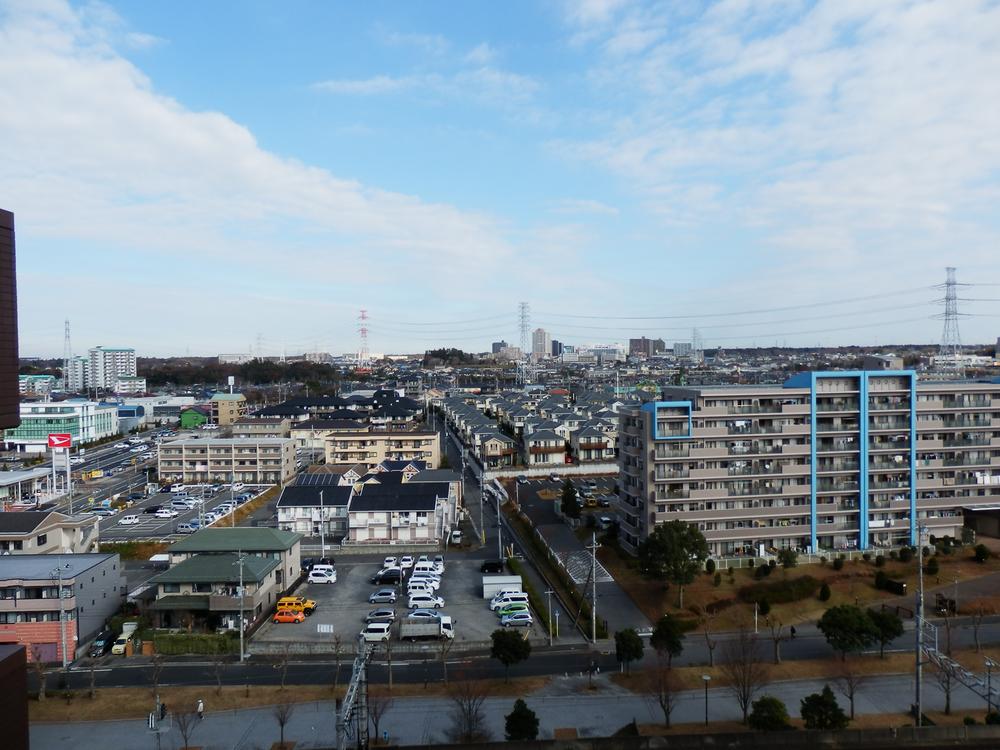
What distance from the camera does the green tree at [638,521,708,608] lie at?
11.0 m

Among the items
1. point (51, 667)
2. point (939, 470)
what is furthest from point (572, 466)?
point (51, 667)

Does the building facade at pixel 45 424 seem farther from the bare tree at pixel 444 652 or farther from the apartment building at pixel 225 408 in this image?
the bare tree at pixel 444 652

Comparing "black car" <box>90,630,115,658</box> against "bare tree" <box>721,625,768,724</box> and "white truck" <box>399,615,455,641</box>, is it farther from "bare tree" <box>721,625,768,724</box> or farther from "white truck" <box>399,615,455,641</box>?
"bare tree" <box>721,625,768,724</box>

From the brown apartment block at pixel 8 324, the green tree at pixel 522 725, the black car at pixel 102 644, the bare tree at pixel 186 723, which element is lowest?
the black car at pixel 102 644

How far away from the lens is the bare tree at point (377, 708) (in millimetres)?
7121

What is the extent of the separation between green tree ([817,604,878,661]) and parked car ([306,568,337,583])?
27.6 ft

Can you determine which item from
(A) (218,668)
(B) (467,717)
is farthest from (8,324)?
(B) (467,717)

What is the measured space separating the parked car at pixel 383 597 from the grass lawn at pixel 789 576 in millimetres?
4015

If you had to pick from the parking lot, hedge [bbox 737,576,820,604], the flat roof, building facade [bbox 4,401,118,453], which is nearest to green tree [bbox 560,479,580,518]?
the parking lot

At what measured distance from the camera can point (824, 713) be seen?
691 centimetres

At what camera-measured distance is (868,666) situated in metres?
8.82

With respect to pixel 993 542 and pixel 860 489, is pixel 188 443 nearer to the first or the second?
pixel 860 489

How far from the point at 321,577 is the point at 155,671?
457 centimetres

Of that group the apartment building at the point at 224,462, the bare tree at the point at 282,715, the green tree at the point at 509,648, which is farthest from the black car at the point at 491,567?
the apartment building at the point at 224,462
